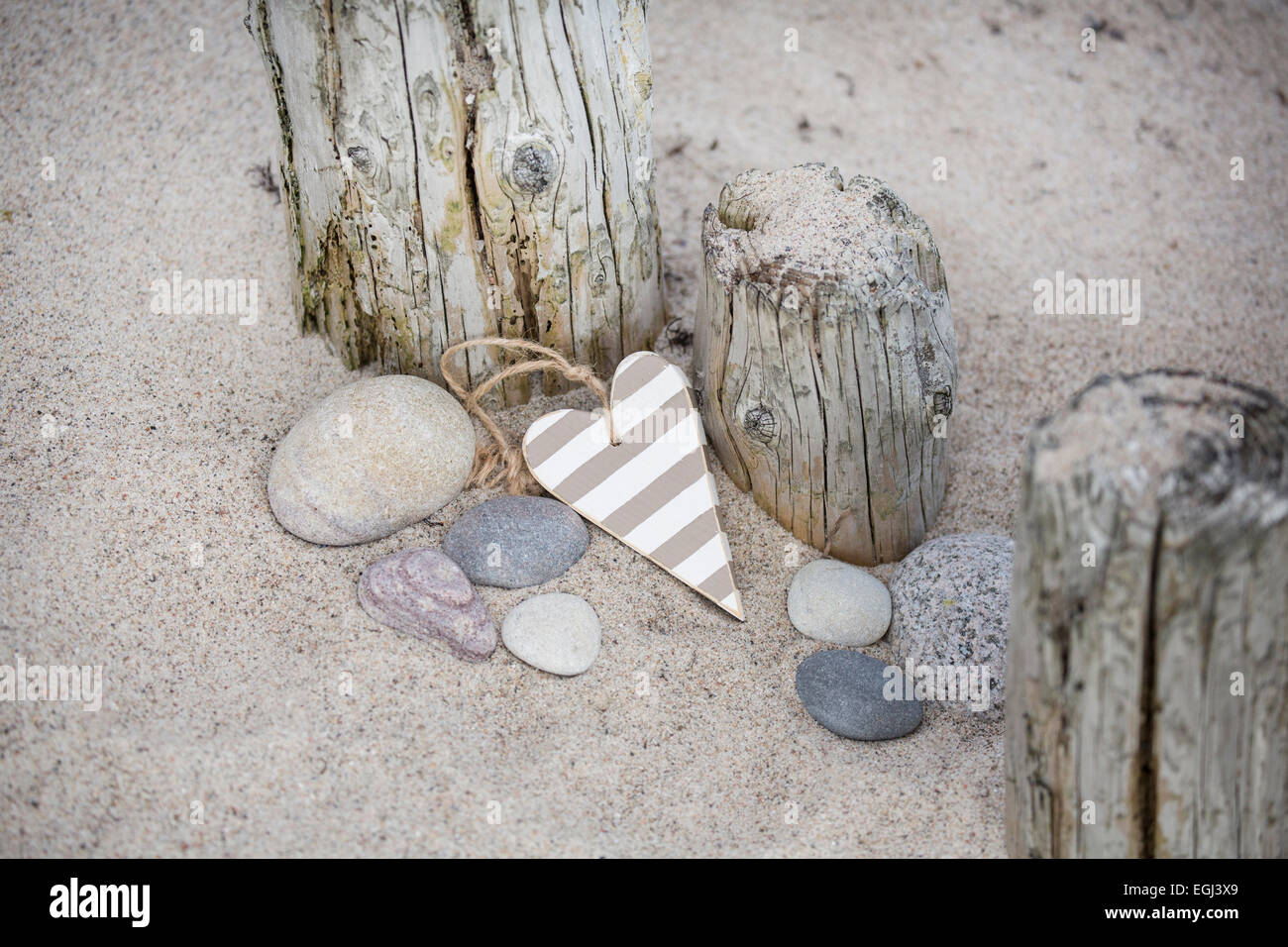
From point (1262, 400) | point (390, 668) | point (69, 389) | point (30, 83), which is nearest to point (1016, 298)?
point (1262, 400)

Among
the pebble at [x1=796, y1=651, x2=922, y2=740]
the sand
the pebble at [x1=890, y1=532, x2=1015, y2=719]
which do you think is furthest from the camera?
the pebble at [x1=890, y1=532, x2=1015, y2=719]

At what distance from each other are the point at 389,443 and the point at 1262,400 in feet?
6.77

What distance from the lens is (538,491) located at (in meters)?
3.13

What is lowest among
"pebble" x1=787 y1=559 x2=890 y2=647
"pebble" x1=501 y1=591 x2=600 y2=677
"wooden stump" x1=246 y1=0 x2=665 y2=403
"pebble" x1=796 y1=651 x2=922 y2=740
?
"pebble" x1=796 y1=651 x2=922 y2=740

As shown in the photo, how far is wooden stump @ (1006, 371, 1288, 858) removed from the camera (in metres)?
1.77

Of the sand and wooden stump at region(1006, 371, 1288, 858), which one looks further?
the sand

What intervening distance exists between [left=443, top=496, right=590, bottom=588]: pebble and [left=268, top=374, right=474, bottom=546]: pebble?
0.50ft

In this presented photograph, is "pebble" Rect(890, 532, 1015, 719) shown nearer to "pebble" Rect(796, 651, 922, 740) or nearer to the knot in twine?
"pebble" Rect(796, 651, 922, 740)

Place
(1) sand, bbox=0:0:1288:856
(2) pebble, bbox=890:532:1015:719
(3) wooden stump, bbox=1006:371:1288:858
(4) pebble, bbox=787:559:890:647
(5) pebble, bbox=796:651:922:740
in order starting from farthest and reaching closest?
(4) pebble, bbox=787:559:890:647
(2) pebble, bbox=890:532:1015:719
(5) pebble, bbox=796:651:922:740
(1) sand, bbox=0:0:1288:856
(3) wooden stump, bbox=1006:371:1288:858

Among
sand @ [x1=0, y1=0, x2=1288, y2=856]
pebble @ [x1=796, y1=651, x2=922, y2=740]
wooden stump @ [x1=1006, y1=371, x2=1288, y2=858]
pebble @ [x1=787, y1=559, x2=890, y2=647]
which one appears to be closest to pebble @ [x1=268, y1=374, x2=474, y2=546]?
sand @ [x1=0, y1=0, x2=1288, y2=856]

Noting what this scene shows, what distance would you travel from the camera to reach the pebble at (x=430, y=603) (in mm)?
2711

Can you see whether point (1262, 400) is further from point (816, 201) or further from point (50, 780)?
point (50, 780)

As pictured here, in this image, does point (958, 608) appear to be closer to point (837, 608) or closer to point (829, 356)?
point (837, 608)

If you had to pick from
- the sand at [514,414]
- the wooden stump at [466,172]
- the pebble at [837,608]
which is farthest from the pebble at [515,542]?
the pebble at [837,608]
